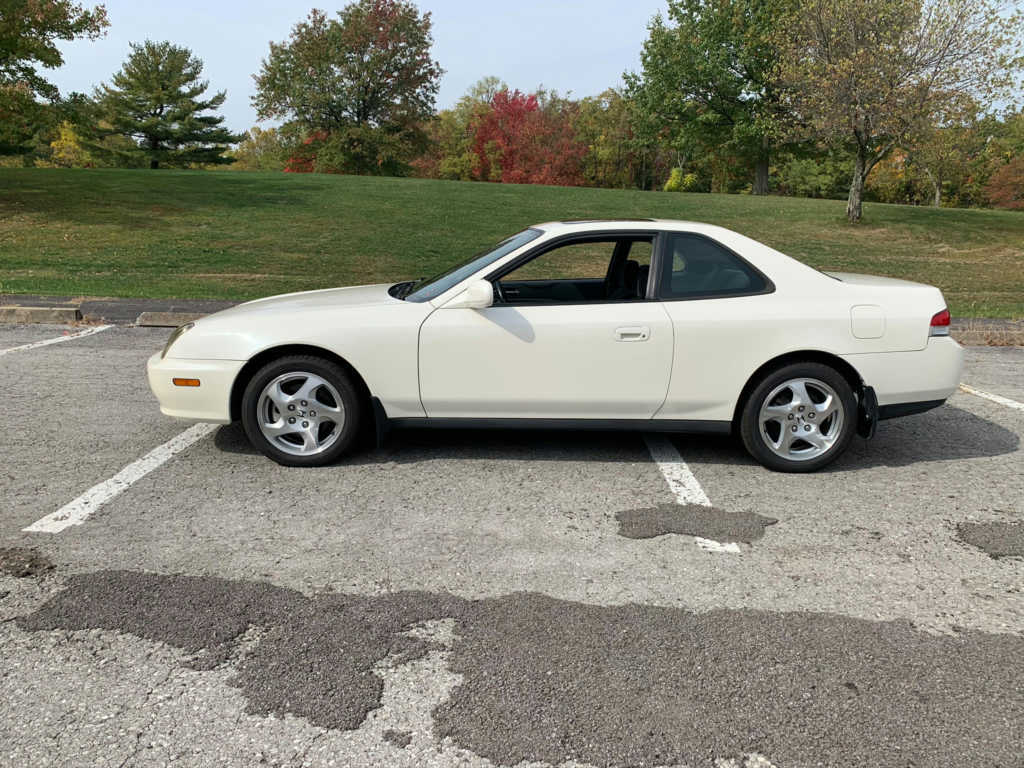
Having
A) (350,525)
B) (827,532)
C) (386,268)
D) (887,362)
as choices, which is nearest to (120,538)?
(350,525)

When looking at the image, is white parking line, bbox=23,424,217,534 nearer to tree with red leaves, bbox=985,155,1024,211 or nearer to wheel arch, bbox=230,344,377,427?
wheel arch, bbox=230,344,377,427

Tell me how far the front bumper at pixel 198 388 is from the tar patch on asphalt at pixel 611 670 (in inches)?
61.6

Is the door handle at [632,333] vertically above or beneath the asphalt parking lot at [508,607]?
above

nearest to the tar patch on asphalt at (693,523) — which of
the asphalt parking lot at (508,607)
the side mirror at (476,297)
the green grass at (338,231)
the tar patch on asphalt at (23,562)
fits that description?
the asphalt parking lot at (508,607)

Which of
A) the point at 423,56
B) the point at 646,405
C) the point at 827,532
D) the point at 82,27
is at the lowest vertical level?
the point at 827,532

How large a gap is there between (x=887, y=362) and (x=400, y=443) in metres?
3.02

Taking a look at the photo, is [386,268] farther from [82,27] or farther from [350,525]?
[350,525]

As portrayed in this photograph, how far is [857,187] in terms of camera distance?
23891 mm

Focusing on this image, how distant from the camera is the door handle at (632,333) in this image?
4.79 meters

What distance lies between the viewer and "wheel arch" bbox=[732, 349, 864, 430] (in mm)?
4887

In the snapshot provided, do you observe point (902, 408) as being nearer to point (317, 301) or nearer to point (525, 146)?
point (317, 301)

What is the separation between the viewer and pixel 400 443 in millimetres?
5449

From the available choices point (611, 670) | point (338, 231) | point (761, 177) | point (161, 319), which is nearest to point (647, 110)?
point (761, 177)

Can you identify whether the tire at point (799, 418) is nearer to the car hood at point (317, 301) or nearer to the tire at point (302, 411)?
the car hood at point (317, 301)
